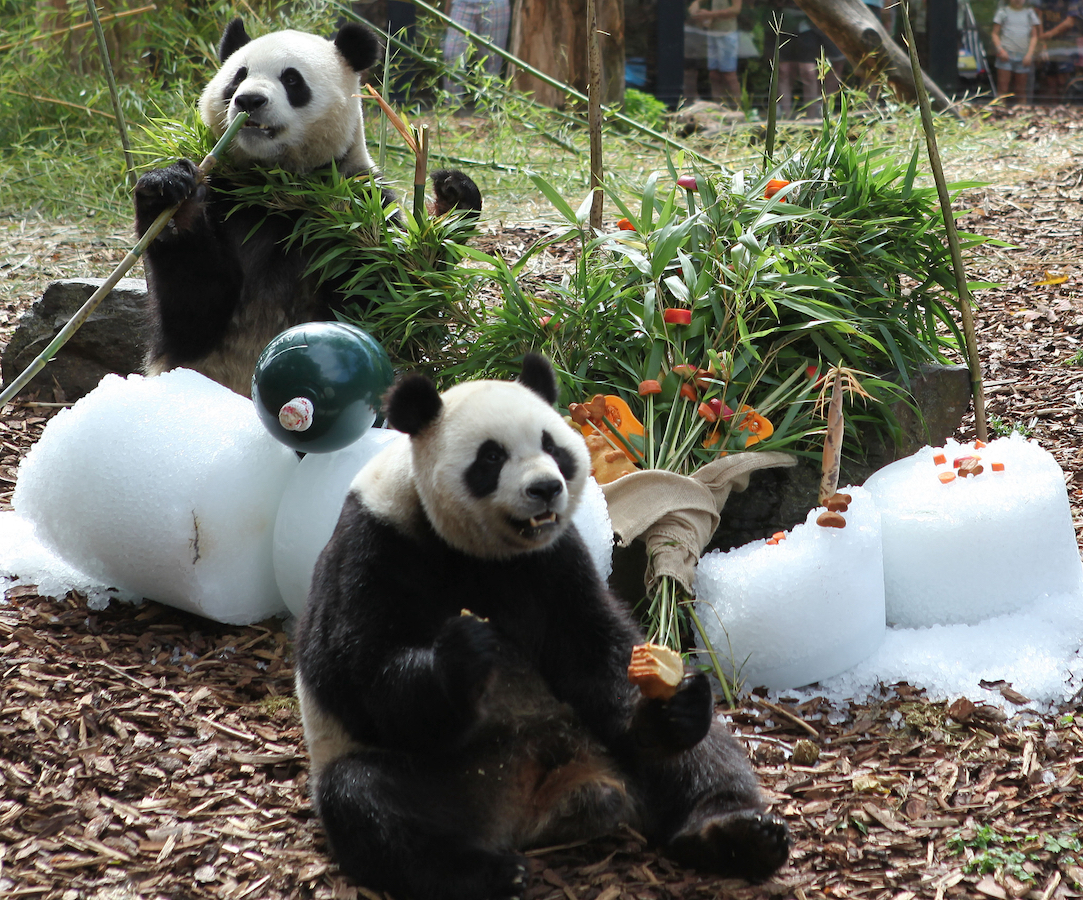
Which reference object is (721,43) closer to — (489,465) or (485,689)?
(489,465)

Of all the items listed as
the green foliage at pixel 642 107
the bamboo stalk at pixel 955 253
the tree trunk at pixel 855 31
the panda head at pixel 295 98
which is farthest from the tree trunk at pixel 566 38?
the bamboo stalk at pixel 955 253

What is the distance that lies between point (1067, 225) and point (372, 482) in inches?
215

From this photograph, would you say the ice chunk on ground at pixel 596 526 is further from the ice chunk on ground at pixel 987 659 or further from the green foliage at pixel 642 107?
the green foliage at pixel 642 107

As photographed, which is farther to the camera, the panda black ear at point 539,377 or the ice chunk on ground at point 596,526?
the ice chunk on ground at point 596,526

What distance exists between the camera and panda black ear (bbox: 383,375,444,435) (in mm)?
2162

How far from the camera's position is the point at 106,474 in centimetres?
293

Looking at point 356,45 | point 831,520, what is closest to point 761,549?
point 831,520

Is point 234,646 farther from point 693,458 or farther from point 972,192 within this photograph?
point 972,192

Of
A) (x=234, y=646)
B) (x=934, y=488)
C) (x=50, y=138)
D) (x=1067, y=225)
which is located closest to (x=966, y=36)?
(x=1067, y=225)

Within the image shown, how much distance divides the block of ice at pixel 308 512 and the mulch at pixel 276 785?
26cm

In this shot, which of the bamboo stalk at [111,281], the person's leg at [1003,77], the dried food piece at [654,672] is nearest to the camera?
the dried food piece at [654,672]

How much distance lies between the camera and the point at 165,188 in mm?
3379

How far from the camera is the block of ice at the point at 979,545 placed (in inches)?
117

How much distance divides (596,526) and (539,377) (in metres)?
0.58
